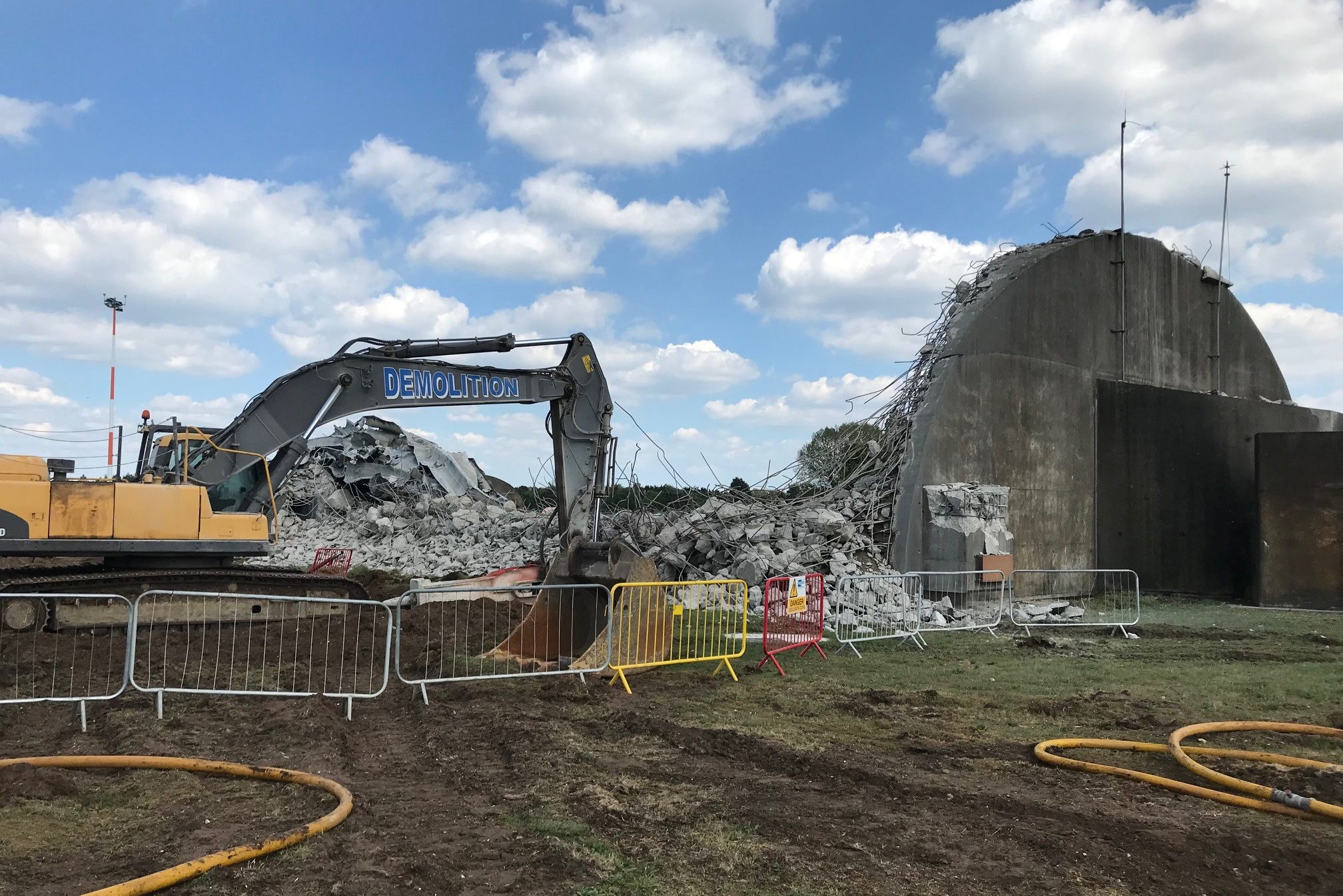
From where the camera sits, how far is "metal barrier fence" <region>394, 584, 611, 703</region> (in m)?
9.66

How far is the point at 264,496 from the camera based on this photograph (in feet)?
41.5

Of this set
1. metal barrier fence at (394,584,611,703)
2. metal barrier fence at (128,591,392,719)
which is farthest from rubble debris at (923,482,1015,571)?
metal barrier fence at (128,591,392,719)

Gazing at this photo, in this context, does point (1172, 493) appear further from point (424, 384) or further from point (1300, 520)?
point (424, 384)

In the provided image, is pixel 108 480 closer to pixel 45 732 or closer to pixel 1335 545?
pixel 45 732

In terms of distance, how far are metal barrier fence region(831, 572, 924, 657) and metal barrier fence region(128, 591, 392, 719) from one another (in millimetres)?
5622

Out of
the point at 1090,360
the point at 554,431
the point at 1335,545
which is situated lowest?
the point at 1335,545

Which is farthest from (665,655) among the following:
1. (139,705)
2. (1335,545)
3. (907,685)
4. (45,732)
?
(1335,545)

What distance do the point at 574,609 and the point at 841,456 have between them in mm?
9078

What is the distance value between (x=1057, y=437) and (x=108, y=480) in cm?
1561

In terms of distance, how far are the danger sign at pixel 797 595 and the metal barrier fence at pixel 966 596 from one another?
400 cm

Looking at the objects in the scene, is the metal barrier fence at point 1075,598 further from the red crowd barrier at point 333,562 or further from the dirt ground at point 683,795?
the red crowd barrier at point 333,562

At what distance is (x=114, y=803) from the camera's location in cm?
565

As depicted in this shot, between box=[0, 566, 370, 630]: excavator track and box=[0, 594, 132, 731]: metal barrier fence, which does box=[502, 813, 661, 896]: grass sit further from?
box=[0, 566, 370, 630]: excavator track

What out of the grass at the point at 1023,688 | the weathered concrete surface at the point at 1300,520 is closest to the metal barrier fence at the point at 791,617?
the grass at the point at 1023,688
